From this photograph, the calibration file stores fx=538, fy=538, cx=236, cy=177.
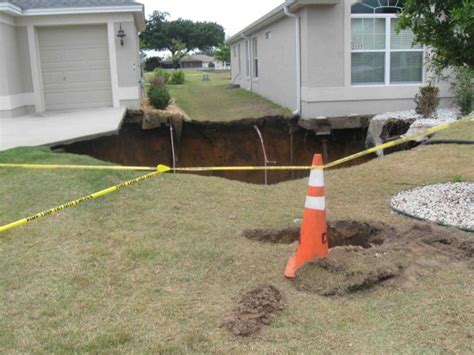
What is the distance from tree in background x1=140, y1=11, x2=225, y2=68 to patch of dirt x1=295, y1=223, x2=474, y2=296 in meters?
75.5

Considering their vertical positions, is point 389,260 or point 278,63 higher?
point 278,63

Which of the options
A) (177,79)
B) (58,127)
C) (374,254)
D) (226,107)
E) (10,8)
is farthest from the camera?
(177,79)

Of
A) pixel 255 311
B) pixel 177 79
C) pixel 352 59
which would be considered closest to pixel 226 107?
pixel 352 59

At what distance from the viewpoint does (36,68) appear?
16.3 m

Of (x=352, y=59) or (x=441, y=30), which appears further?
(x=352, y=59)

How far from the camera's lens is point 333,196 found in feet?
23.5

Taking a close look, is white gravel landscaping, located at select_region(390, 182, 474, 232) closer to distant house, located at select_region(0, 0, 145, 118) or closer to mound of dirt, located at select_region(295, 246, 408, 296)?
mound of dirt, located at select_region(295, 246, 408, 296)

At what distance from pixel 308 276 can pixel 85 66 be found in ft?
46.2

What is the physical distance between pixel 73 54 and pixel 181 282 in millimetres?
13903

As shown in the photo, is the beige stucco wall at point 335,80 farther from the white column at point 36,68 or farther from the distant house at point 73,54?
the white column at point 36,68

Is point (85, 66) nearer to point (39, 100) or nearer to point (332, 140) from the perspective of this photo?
point (39, 100)

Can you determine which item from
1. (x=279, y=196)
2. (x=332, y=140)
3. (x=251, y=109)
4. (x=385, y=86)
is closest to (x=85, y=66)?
(x=251, y=109)

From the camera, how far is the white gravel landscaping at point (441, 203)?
18.9 ft

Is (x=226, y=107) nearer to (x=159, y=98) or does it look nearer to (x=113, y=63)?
(x=159, y=98)
